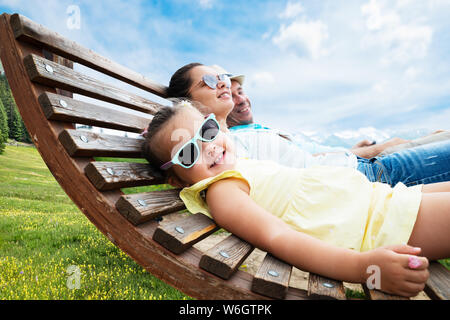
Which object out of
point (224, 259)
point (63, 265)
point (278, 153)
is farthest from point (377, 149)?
point (63, 265)

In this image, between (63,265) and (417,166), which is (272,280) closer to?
(417,166)

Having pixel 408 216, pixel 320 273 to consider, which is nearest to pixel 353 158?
pixel 408 216

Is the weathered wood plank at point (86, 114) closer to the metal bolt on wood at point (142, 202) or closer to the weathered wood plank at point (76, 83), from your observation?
the weathered wood plank at point (76, 83)

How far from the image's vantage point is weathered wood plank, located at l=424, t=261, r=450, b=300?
4.25 feet

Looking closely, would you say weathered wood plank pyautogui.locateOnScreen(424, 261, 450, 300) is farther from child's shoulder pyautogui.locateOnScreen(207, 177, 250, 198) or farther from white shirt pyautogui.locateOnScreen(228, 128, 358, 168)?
white shirt pyautogui.locateOnScreen(228, 128, 358, 168)

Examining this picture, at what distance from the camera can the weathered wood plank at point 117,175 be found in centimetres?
168

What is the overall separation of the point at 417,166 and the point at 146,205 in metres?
2.34

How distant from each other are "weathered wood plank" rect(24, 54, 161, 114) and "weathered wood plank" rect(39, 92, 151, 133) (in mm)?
116

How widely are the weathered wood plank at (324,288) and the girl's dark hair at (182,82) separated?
85.8 inches

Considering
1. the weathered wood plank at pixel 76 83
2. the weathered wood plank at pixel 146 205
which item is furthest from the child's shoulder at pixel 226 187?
the weathered wood plank at pixel 76 83

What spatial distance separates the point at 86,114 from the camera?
6.52 ft

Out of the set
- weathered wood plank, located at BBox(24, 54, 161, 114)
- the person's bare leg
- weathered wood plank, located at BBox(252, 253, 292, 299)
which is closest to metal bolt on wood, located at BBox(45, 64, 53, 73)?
weathered wood plank, located at BBox(24, 54, 161, 114)
